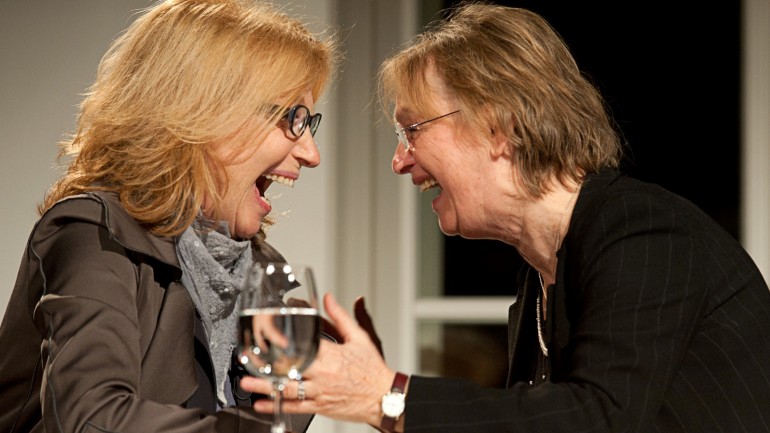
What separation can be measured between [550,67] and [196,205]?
69cm

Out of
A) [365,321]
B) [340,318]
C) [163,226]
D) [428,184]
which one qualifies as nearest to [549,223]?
[428,184]

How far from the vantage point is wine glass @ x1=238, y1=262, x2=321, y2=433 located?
1.27 meters

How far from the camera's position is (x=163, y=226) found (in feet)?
5.79

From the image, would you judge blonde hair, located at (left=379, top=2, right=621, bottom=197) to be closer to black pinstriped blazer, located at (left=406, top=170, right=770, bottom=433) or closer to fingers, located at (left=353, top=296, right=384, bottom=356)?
black pinstriped blazer, located at (left=406, top=170, right=770, bottom=433)

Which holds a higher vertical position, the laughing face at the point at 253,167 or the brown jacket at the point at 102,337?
the laughing face at the point at 253,167

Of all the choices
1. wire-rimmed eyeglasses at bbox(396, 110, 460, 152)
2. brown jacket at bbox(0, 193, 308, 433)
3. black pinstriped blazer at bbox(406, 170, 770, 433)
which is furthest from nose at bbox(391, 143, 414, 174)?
brown jacket at bbox(0, 193, 308, 433)

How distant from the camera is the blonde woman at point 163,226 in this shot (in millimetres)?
1533

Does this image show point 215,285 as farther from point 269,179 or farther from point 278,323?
point 278,323

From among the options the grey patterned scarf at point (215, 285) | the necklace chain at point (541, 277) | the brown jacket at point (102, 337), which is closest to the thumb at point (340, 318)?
the brown jacket at point (102, 337)

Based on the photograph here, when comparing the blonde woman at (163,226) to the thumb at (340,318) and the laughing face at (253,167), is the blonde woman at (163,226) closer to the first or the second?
the laughing face at (253,167)

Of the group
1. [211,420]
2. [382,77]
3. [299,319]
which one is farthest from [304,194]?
[299,319]

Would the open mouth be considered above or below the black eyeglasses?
below

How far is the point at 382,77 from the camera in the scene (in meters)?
2.12

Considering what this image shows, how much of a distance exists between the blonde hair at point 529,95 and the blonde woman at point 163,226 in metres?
0.31
